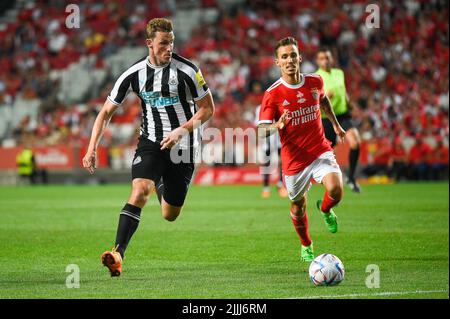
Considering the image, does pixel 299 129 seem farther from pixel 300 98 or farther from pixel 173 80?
pixel 173 80

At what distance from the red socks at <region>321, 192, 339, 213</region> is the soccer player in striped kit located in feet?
5.86

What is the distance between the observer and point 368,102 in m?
27.9

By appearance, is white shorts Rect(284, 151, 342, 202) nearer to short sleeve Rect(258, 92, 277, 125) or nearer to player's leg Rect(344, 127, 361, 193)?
short sleeve Rect(258, 92, 277, 125)

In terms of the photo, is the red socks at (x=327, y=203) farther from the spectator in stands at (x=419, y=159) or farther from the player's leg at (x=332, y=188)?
the spectator in stands at (x=419, y=159)

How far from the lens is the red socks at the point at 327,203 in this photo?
10030 millimetres

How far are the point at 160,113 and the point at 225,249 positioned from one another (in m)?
2.67

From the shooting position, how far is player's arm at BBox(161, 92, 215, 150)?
845cm

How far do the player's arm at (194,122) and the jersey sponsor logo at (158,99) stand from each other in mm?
241

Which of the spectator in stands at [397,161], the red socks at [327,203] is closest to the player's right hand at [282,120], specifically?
the red socks at [327,203]

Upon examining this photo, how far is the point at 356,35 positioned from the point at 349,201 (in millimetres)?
12536

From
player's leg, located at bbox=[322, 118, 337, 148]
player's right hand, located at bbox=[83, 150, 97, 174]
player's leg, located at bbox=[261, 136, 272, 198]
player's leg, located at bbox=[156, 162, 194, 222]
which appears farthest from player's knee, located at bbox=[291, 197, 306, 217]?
player's leg, located at bbox=[261, 136, 272, 198]

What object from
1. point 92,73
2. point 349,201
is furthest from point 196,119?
point 92,73

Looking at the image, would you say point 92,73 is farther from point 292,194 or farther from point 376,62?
point 292,194
